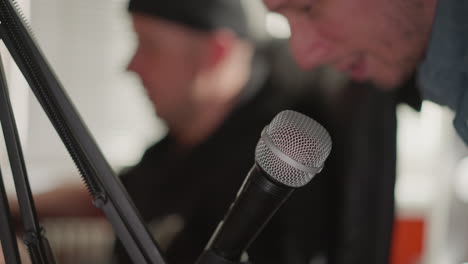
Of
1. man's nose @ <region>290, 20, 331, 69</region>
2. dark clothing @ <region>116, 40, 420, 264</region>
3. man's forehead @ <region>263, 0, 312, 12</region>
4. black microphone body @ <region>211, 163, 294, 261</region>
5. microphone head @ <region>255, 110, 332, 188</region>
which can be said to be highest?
microphone head @ <region>255, 110, 332, 188</region>

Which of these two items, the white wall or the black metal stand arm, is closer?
the black metal stand arm

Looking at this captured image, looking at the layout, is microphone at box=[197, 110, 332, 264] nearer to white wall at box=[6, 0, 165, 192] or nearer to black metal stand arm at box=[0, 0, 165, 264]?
black metal stand arm at box=[0, 0, 165, 264]

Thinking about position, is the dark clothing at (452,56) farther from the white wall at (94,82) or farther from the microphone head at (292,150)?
the white wall at (94,82)

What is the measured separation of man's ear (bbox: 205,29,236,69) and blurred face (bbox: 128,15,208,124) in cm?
2

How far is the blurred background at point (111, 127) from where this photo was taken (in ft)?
3.64

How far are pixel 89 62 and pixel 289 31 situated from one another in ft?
1.48

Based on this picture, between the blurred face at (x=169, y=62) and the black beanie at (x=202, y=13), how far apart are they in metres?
0.02

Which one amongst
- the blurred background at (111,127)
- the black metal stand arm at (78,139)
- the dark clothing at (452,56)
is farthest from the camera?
the blurred background at (111,127)

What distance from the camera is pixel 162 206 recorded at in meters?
1.18

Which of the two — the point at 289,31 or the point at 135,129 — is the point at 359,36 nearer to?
the point at 289,31

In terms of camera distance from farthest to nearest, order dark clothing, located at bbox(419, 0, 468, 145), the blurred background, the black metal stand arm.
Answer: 1. the blurred background
2. dark clothing, located at bbox(419, 0, 468, 145)
3. the black metal stand arm

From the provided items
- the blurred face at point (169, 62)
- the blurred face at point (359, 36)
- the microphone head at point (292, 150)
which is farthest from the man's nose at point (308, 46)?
the microphone head at point (292, 150)

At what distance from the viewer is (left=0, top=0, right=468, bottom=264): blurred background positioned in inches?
43.7

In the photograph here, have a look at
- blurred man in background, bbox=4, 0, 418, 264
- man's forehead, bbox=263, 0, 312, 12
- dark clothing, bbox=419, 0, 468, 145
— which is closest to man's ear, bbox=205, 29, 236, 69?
blurred man in background, bbox=4, 0, 418, 264
